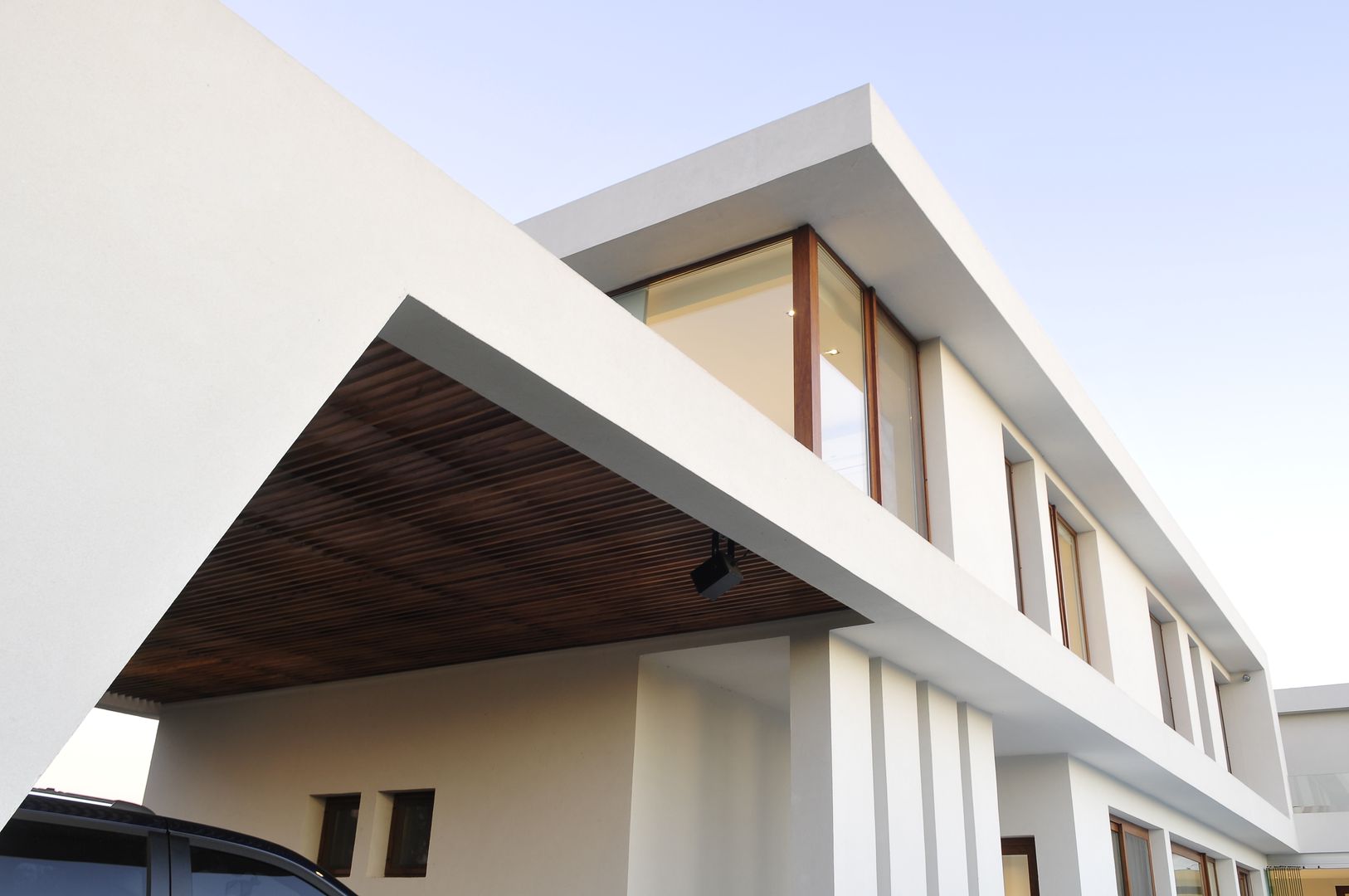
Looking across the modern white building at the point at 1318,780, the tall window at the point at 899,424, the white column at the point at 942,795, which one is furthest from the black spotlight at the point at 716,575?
the modern white building at the point at 1318,780

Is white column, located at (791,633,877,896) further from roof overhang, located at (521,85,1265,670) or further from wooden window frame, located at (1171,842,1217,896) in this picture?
wooden window frame, located at (1171,842,1217,896)

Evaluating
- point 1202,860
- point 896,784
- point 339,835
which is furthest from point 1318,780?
point 339,835

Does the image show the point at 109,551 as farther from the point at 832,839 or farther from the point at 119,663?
the point at 832,839

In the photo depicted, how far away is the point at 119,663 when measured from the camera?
220cm

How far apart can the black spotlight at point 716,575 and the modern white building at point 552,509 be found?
0.15 meters

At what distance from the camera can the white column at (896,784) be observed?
6.14m

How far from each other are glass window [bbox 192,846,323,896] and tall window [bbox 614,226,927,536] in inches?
140

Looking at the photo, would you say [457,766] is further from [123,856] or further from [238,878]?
[123,856]

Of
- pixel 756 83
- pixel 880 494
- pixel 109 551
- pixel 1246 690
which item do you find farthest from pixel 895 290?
pixel 756 83

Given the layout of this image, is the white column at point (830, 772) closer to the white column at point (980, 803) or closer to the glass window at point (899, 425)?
the glass window at point (899, 425)

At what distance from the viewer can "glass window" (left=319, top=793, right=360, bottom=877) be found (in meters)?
8.02

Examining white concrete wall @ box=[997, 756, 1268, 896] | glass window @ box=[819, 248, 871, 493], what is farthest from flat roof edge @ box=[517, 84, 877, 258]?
white concrete wall @ box=[997, 756, 1268, 896]

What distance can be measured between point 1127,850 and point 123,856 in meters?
10.4

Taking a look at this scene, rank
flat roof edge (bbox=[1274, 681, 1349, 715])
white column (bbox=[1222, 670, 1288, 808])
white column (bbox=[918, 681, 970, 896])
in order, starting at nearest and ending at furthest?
white column (bbox=[918, 681, 970, 896]) → white column (bbox=[1222, 670, 1288, 808]) → flat roof edge (bbox=[1274, 681, 1349, 715])
